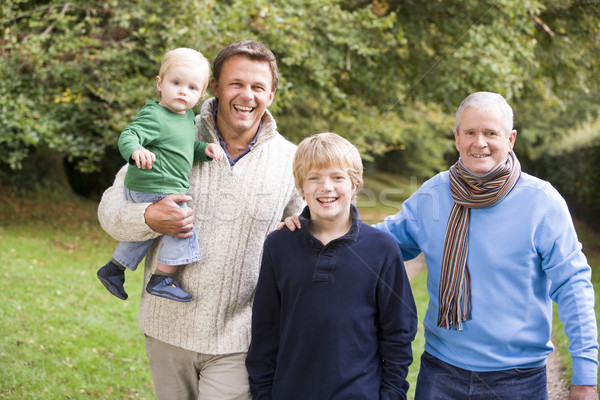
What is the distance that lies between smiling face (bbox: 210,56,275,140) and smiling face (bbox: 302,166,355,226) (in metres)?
0.42

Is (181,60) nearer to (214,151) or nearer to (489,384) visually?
(214,151)

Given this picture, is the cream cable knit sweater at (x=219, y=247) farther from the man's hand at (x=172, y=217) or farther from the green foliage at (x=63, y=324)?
the green foliage at (x=63, y=324)

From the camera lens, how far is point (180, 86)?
8.71 ft

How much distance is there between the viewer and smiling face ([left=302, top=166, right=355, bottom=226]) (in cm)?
234

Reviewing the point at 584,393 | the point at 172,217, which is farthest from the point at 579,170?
the point at 172,217

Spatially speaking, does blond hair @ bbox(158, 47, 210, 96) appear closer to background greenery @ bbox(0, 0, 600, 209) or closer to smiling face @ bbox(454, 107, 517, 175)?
smiling face @ bbox(454, 107, 517, 175)

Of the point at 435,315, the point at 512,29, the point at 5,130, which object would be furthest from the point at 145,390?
the point at 512,29

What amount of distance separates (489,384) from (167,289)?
1.37 metres

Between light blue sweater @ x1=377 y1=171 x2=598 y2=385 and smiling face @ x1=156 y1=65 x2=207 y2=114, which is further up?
smiling face @ x1=156 y1=65 x2=207 y2=114

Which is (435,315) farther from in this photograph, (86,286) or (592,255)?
(592,255)

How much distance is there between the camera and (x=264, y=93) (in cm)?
261

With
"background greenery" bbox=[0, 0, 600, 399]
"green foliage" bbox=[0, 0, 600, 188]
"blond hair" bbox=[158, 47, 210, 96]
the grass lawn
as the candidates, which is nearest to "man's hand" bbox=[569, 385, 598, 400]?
"blond hair" bbox=[158, 47, 210, 96]

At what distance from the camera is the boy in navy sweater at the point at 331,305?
223 cm

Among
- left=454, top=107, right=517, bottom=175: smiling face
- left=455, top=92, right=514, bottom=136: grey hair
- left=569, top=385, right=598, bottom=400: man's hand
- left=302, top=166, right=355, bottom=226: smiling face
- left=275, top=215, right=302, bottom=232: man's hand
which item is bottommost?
left=569, top=385, right=598, bottom=400: man's hand
